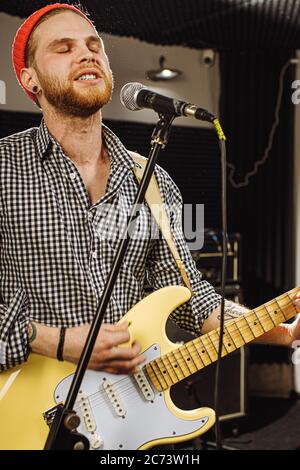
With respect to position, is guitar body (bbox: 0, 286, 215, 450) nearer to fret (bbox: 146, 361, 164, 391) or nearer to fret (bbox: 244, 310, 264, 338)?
fret (bbox: 146, 361, 164, 391)

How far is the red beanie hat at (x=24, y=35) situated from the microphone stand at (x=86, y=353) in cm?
60

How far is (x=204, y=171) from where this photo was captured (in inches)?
86.0

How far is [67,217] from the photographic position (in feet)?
5.12

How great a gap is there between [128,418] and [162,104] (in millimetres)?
801

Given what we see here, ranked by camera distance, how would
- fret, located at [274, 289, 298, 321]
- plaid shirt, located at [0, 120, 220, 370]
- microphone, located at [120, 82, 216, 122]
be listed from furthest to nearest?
plaid shirt, located at [0, 120, 220, 370], fret, located at [274, 289, 298, 321], microphone, located at [120, 82, 216, 122]

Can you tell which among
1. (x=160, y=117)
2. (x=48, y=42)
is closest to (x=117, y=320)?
(x=160, y=117)

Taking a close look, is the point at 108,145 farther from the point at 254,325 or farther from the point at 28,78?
the point at 254,325

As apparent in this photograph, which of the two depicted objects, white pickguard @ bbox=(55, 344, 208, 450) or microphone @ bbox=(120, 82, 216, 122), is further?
white pickguard @ bbox=(55, 344, 208, 450)

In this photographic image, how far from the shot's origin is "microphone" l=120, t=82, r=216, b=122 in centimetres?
118

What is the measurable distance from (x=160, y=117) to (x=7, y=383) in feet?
2.59

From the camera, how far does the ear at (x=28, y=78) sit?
164cm

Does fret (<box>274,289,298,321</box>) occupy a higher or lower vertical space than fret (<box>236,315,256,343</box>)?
higher

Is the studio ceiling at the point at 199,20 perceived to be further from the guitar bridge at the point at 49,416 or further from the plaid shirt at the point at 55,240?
the guitar bridge at the point at 49,416

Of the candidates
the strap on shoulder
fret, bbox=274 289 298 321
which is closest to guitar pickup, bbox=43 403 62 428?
the strap on shoulder
